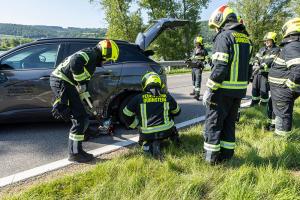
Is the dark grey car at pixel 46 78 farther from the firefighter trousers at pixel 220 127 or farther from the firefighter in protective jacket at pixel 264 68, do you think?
the firefighter in protective jacket at pixel 264 68

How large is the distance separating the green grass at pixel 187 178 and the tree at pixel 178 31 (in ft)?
102

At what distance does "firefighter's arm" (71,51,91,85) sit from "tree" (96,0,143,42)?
2723 cm

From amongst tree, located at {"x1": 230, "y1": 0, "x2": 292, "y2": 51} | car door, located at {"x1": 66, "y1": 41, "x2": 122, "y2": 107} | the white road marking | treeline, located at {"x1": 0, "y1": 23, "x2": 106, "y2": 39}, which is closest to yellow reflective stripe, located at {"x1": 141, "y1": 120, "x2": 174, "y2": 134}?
the white road marking

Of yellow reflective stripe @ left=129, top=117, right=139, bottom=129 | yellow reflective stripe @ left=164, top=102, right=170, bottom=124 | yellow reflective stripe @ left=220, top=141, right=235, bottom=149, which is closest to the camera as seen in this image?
yellow reflective stripe @ left=220, top=141, right=235, bottom=149

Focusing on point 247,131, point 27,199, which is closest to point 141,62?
point 247,131

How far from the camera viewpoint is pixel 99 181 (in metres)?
3.36

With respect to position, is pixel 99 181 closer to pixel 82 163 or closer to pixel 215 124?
pixel 82 163

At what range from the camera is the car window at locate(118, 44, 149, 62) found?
5805 millimetres

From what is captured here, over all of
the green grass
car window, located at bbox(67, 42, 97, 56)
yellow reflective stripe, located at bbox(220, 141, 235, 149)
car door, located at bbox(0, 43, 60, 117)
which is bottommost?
the green grass

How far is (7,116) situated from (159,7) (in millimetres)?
31156

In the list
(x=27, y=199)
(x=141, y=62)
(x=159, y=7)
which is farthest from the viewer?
(x=159, y=7)

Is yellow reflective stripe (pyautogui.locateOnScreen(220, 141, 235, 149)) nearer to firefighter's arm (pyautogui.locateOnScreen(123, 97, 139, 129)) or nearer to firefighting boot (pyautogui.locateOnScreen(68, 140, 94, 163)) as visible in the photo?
firefighter's arm (pyautogui.locateOnScreen(123, 97, 139, 129))

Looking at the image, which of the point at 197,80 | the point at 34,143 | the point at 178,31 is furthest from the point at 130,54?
the point at 178,31

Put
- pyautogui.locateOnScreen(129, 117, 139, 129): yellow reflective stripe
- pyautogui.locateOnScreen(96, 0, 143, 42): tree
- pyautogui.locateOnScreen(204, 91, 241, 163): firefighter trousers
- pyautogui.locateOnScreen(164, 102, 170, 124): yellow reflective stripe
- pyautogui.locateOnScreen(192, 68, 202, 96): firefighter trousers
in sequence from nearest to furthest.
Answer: pyautogui.locateOnScreen(204, 91, 241, 163): firefighter trousers, pyautogui.locateOnScreen(164, 102, 170, 124): yellow reflective stripe, pyautogui.locateOnScreen(129, 117, 139, 129): yellow reflective stripe, pyautogui.locateOnScreen(192, 68, 202, 96): firefighter trousers, pyautogui.locateOnScreen(96, 0, 143, 42): tree
